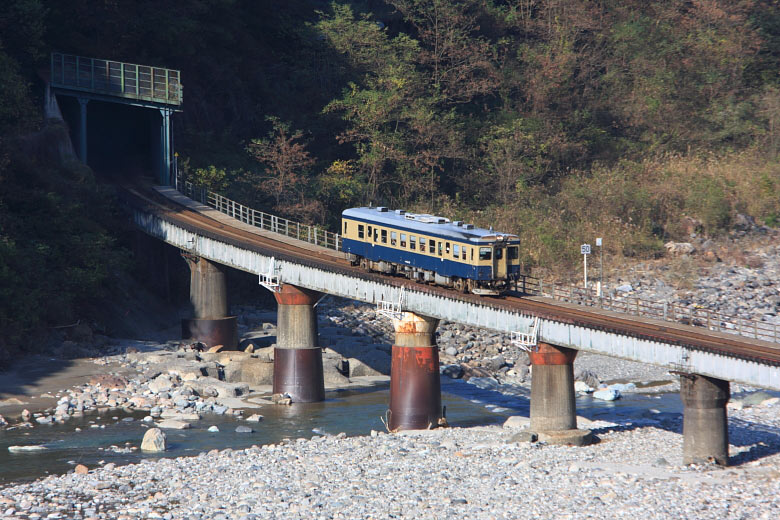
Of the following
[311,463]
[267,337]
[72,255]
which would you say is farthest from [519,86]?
[311,463]

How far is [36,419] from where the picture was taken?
46875mm

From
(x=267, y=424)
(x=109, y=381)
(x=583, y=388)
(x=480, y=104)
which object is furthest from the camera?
(x=480, y=104)

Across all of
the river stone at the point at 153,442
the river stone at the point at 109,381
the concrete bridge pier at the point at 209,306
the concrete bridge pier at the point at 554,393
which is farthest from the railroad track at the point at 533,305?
the river stone at the point at 153,442

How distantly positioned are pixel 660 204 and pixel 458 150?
17.2 meters

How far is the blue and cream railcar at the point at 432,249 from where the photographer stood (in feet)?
148

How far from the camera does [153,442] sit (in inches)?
1654

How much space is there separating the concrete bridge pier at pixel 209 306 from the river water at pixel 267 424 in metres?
10.6

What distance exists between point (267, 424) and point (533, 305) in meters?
13.4

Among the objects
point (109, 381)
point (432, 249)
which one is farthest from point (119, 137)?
point (432, 249)

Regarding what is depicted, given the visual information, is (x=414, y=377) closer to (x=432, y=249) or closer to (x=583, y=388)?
(x=432, y=249)

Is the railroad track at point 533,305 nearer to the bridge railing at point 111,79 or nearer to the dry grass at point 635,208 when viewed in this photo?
the bridge railing at point 111,79

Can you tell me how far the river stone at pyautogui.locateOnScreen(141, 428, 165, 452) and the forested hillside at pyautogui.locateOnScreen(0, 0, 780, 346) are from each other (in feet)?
120

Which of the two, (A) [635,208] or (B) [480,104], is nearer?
(A) [635,208]

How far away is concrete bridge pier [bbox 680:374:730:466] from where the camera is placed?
36.6 meters
